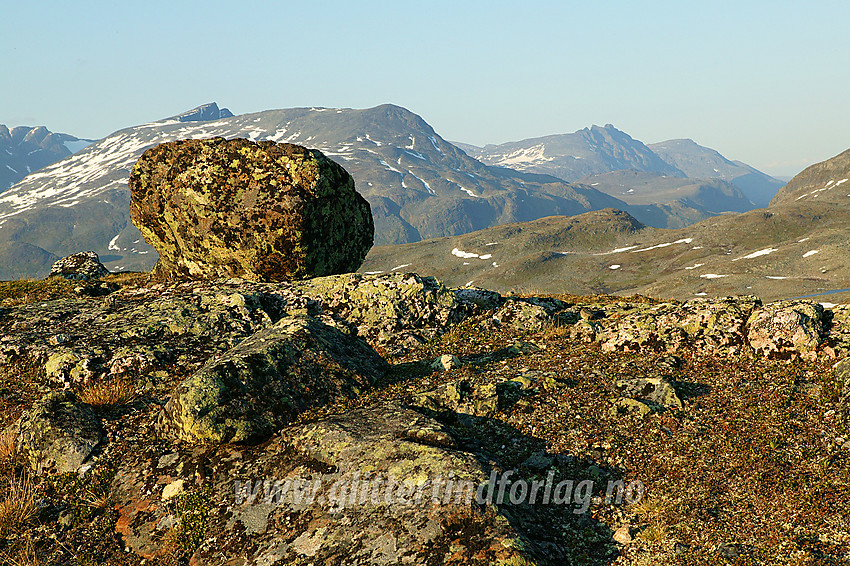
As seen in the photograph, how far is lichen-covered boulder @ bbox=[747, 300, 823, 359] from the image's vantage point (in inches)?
519

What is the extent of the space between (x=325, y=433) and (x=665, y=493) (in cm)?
583

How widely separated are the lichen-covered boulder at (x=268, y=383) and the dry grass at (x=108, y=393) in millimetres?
1965

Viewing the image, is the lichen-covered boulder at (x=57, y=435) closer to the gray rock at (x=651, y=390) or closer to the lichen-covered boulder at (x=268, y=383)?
the lichen-covered boulder at (x=268, y=383)

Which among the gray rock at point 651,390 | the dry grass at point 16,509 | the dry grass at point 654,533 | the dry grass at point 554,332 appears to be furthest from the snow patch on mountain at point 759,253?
the dry grass at point 16,509

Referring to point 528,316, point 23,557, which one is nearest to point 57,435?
point 23,557

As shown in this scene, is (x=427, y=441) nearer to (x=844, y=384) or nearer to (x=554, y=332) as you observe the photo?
Answer: (x=554, y=332)

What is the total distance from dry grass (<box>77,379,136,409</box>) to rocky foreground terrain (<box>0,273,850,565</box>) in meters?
0.05

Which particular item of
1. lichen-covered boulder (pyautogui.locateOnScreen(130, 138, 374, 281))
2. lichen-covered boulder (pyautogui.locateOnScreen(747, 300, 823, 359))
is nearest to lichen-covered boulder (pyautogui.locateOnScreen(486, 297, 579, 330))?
lichen-covered boulder (pyautogui.locateOnScreen(747, 300, 823, 359))

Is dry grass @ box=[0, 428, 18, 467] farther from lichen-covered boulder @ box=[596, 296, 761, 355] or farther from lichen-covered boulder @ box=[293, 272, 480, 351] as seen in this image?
lichen-covered boulder @ box=[596, 296, 761, 355]

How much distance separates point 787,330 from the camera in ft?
44.2

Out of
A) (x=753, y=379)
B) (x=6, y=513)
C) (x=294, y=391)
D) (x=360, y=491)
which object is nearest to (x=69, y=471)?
(x=6, y=513)

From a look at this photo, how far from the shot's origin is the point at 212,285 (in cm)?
2109

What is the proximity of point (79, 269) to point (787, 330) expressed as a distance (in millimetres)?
40235

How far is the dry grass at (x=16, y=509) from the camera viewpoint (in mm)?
8773
